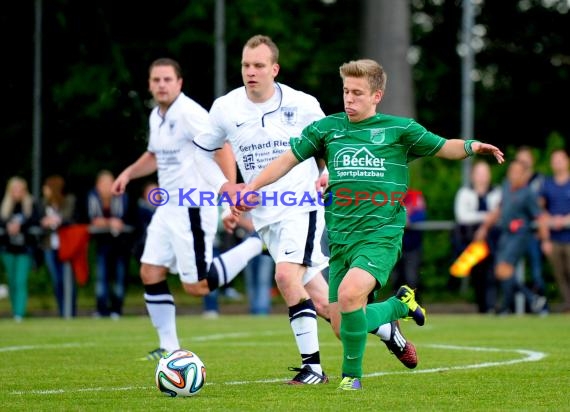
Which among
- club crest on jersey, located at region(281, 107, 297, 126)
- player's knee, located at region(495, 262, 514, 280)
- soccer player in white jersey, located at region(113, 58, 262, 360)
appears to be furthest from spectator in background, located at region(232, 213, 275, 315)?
Result: club crest on jersey, located at region(281, 107, 297, 126)

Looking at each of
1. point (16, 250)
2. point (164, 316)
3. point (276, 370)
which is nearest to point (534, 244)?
point (16, 250)

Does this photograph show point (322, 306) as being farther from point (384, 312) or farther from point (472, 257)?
point (472, 257)

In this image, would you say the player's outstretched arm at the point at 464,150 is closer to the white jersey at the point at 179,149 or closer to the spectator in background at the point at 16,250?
the white jersey at the point at 179,149

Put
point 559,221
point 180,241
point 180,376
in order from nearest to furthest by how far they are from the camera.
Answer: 1. point 180,376
2. point 180,241
3. point 559,221

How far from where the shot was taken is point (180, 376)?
8531mm

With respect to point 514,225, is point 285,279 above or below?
below

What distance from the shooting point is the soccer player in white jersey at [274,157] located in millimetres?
9789

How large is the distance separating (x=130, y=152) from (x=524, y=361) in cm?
1559

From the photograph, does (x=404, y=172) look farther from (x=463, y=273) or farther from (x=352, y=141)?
(x=463, y=273)

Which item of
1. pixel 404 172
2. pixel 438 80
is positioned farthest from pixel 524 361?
pixel 438 80

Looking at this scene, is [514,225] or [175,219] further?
[514,225]

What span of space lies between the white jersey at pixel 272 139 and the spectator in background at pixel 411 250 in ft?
34.0

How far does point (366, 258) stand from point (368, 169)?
0.63 m

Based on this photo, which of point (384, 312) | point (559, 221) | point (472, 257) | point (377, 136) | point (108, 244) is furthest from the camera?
point (108, 244)
